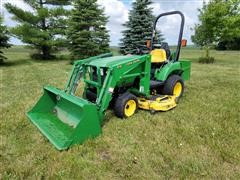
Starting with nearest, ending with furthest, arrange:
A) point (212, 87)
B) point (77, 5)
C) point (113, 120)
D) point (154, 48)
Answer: point (113, 120) → point (154, 48) → point (212, 87) → point (77, 5)

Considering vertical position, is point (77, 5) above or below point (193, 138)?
above

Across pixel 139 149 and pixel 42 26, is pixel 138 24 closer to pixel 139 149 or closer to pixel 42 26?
pixel 42 26

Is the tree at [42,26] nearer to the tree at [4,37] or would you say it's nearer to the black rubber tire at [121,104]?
the tree at [4,37]

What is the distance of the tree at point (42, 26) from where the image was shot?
719 inches

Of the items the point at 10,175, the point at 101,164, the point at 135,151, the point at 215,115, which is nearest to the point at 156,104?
the point at 215,115

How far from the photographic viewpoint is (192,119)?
187 inches

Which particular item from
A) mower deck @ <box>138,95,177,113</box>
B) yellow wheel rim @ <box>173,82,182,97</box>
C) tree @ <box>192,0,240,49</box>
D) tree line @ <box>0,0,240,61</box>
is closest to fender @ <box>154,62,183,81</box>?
yellow wheel rim @ <box>173,82,182,97</box>

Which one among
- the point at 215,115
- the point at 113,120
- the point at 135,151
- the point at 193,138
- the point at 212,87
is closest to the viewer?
the point at 135,151

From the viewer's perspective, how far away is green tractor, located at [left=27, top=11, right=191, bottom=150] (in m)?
3.81

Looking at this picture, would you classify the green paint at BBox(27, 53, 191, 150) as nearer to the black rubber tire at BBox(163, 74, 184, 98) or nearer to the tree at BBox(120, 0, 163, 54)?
the black rubber tire at BBox(163, 74, 184, 98)

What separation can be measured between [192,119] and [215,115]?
555 millimetres

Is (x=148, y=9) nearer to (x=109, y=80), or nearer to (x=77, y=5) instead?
(x=77, y=5)

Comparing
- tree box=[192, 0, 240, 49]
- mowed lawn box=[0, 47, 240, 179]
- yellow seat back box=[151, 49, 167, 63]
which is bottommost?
mowed lawn box=[0, 47, 240, 179]

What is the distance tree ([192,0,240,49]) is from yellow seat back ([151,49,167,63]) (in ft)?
42.0
